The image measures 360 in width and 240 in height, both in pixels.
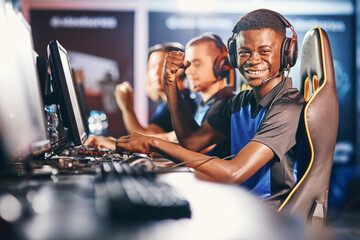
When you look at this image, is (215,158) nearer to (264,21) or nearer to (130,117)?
(264,21)

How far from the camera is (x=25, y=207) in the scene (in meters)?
0.60

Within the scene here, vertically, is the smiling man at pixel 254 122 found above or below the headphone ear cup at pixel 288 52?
below

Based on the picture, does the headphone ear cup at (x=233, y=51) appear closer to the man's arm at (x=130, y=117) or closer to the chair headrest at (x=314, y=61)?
the chair headrest at (x=314, y=61)

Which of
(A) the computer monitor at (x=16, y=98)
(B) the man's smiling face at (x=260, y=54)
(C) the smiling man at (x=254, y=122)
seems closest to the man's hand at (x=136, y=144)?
(C) the smiling man at (x=254, y=122)

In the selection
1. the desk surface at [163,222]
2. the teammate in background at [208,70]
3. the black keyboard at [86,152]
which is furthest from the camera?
the teammate in background at [208,70]

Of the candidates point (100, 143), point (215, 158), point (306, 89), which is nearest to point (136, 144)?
point (215, 158)

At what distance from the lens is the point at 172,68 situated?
1599 mm

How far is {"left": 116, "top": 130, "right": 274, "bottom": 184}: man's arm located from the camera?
1.14m

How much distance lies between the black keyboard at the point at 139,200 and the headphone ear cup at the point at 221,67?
1161 mm

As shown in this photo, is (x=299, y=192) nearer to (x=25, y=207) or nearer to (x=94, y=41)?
(x=25, y=207)

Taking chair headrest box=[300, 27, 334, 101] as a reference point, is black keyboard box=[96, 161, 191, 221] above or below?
below

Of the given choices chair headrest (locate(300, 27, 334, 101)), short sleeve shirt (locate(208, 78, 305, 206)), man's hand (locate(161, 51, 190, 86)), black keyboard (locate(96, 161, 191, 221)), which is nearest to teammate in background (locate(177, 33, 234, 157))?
man's hand (locate(161, 51, 190, 86))

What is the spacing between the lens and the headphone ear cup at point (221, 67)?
1819 mm

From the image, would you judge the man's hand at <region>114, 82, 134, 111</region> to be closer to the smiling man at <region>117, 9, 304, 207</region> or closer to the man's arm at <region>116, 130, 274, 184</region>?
the smiling man at <region>117, 9, 304, 207</region>
